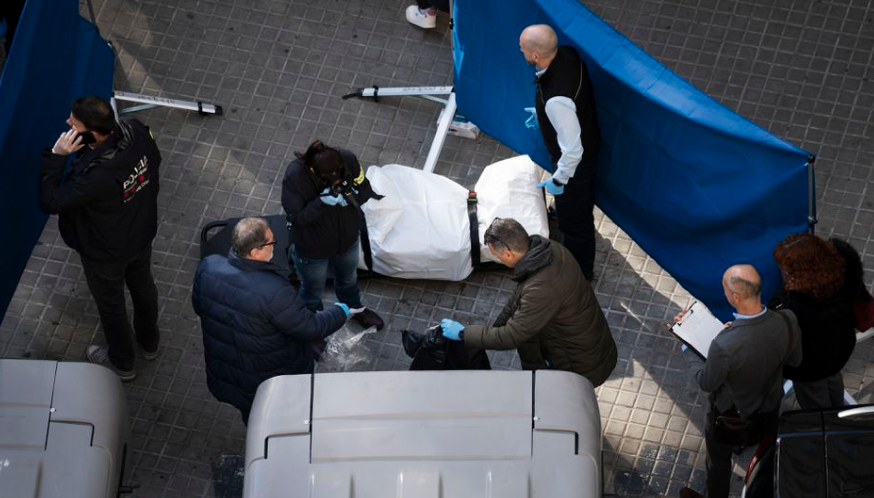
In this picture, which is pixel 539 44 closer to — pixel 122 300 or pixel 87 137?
pixel 87 137

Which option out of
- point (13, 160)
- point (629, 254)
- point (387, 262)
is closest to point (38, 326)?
point (13, 160)

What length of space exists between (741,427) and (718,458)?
39 cm

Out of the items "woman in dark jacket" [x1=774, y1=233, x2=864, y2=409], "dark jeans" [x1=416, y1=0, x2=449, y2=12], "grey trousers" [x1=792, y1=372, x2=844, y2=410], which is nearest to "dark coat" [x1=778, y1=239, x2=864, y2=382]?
"woman in dark jacket" [x1=774, y1=233, x2=864, y2=409]

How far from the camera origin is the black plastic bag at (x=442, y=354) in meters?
5.95

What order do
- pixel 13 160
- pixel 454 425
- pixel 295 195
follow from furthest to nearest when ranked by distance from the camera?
pixel 295 195
pixel 13 160
pixel 454 425

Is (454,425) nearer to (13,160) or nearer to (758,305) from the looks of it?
(758,305)

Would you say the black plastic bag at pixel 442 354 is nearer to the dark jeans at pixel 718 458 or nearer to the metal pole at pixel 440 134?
the dark jeans at pixel 718 458

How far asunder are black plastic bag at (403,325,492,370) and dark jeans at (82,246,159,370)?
1691 millimetres

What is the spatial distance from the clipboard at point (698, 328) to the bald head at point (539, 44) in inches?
61.9

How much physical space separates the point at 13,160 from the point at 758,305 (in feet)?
12.1

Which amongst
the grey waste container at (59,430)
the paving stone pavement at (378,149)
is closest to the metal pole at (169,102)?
the paving stone pavement at (378,149)

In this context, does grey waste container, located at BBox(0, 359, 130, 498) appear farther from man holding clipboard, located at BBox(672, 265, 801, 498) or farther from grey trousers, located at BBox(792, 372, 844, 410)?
grey trousers, located at BBox(792, 372, 844, 410)

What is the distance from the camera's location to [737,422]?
5602 millimetres

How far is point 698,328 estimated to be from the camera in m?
6.15
